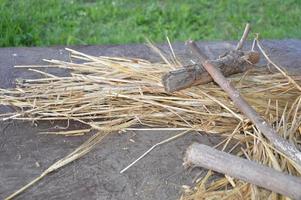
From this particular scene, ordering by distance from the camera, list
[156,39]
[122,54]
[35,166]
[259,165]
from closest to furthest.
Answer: [259,165] < [35,166] < [122,54] < [156,39]

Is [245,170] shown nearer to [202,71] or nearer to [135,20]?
[202,71]

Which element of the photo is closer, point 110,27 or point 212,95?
point 212,95

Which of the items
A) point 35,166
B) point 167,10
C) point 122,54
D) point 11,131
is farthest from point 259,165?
point 167,10

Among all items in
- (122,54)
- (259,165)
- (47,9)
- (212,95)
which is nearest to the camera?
(259,165)

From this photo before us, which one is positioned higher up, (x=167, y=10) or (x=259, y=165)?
(x=259, y=165)

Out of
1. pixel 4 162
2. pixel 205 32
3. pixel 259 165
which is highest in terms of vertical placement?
pixel 259 165

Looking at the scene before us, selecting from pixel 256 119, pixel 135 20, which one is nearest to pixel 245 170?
pixel 256 119

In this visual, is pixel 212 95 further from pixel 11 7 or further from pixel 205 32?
pixel 11 7
